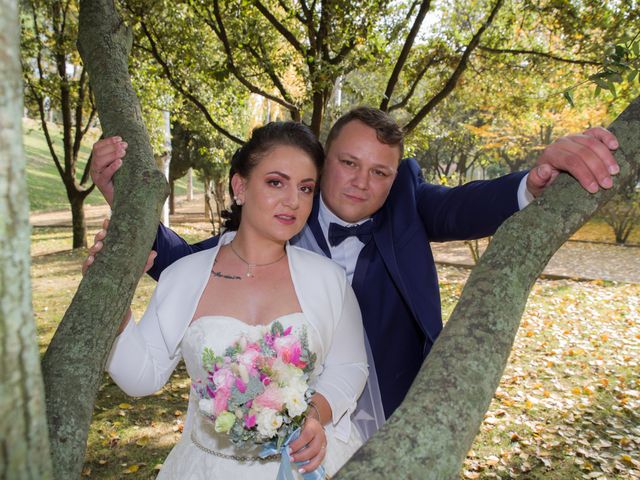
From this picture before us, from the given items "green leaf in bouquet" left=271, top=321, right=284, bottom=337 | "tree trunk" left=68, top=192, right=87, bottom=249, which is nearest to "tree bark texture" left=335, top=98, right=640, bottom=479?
"green leaf in bouquet" left=271, top=321, right=284, bottom=337

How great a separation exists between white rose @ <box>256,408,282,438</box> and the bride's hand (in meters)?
0.26

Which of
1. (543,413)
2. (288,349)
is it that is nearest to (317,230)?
(288,349)

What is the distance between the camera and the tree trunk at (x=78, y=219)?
15492 mm

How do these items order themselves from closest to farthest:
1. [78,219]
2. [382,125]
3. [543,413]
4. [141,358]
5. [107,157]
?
[107,157] < [141,358] < [382,125] < [543,413] < [78,219]

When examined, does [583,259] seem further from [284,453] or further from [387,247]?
[284,453]

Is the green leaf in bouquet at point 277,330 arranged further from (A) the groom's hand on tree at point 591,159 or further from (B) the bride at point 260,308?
(A) the groom's hand on tree at point 591,159

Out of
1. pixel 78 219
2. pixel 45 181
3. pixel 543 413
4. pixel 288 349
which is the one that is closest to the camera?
pixel 288 349

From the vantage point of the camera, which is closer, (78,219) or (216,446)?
(216,446)

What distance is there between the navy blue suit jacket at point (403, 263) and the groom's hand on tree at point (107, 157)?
86 cm

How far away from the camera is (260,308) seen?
264 cm

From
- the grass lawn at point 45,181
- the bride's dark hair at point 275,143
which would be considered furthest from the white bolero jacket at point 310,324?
the grass lawn at point 45,181

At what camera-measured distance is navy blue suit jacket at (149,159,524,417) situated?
9.34 feet

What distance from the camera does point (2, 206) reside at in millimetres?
729

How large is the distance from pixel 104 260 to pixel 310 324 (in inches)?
50.4
